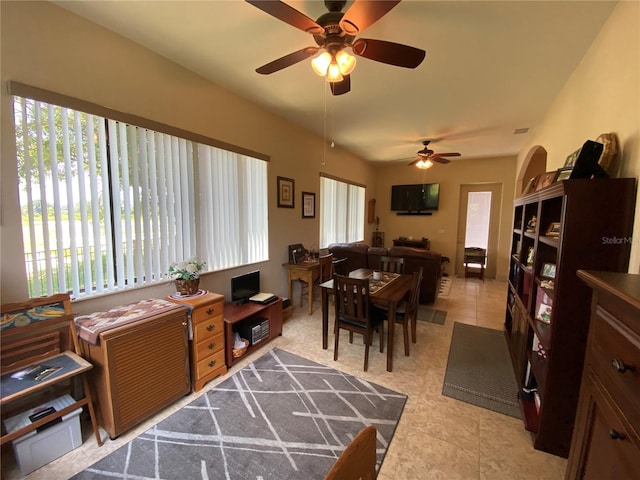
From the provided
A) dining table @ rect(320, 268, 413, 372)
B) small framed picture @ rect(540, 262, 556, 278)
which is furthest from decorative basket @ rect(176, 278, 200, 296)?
small framed picture @ rect(540, 262, 556, 278)

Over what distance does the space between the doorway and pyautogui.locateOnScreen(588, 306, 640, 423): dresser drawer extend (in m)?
6.03

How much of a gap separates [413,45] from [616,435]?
247 cm

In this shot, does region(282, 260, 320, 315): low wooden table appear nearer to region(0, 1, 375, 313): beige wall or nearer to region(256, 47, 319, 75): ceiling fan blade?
region(0, 1, 375, 313): beige wall

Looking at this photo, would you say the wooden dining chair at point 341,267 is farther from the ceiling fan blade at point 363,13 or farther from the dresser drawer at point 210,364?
the ceiling fan blade at point 363,13

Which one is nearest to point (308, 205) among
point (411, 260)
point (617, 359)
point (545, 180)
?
point (411, 260)

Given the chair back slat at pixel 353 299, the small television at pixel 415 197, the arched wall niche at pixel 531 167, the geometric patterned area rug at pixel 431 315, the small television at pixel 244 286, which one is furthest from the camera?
the small television at pixel 415 197

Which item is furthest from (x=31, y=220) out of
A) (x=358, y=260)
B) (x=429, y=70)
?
(x=358, y=260)

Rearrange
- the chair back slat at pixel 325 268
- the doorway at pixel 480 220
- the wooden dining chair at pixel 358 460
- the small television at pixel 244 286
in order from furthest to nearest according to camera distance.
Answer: the doorway at pixel 480 220, the chair back slat at pixel 325 268, the small television at pixel 244 286, the wooden dining chair at pixel 358 460

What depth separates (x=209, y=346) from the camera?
2270mm

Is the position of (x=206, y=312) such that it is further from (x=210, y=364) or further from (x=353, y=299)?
(x=353, y=299)

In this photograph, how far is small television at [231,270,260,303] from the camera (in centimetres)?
290

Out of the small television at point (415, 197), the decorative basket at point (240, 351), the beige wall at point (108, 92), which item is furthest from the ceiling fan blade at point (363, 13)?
the small television at point (415, 197)

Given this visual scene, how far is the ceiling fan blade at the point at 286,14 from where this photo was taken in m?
1.28

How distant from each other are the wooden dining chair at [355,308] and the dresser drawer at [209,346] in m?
1.10
